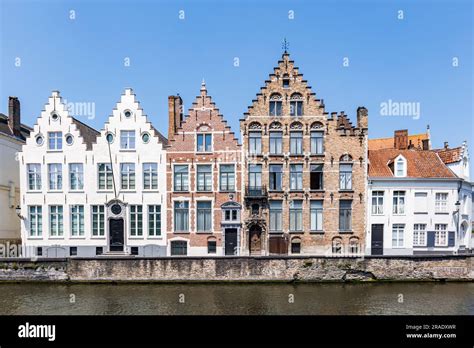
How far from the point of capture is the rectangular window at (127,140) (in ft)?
81.8

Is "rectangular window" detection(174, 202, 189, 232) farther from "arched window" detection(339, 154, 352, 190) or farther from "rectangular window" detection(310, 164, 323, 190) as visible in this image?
"arched window" detection(339, 154, 352, 190)

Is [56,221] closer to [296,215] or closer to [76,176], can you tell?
[76,176]

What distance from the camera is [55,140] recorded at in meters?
25.0

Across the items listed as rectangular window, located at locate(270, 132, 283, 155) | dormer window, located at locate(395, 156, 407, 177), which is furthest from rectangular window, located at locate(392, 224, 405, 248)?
rectangular window, located at locate(270, 132, 283, 155)

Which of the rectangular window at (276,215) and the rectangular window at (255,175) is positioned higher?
the rectangular window at (255,175)

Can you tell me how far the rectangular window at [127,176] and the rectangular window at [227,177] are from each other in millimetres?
7572

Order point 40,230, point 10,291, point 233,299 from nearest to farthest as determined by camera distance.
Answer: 1. point 233,299
2. point 10,291
3. point 40,230

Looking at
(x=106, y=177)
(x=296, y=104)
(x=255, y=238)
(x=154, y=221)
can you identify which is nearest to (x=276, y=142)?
(x=296, y=104)

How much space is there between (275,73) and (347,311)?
1898cm

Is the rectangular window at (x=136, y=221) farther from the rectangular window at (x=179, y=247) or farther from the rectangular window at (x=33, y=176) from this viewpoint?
the rectangular window at (x=33, y=176)

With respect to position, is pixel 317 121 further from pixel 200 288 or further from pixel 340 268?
pixel 200 288

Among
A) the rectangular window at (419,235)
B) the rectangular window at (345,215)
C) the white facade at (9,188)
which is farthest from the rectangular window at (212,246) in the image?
the white facade at (9,188)
